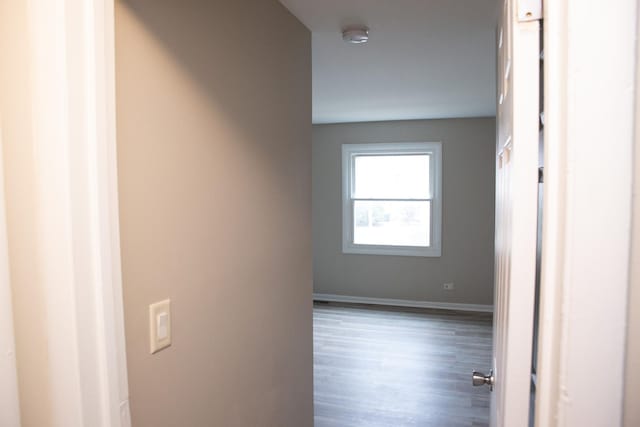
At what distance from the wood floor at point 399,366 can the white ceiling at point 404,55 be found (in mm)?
2392

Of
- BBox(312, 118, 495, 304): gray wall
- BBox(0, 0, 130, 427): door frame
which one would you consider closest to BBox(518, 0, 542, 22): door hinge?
BBox(0, 0, 130, 427): door frame

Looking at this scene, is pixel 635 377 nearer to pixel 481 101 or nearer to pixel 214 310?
pixel 214 310

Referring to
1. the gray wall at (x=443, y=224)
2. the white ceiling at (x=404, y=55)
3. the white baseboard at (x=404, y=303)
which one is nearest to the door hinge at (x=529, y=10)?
the white ceiling at (x=404, y=55)

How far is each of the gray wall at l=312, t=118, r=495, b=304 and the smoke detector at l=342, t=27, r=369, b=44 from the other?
138 inches

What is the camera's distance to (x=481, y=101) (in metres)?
4.26

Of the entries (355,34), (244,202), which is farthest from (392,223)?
(244,202)

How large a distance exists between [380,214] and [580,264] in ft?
17.3

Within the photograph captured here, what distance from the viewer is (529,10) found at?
67 centimetres

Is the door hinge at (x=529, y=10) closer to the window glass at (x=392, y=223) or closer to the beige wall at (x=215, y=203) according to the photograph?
the beige wall at (x=215, y=203)

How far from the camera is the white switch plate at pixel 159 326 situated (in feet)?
3.66

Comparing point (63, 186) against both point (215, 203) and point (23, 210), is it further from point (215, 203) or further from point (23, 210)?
point (215, 203)

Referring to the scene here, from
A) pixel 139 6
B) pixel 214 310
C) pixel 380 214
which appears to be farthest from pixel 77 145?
pixel 380 214

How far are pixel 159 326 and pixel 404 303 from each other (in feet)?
16.3

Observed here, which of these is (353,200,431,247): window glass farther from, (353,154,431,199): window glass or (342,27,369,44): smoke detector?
(342,27,369,44): smoke detector
